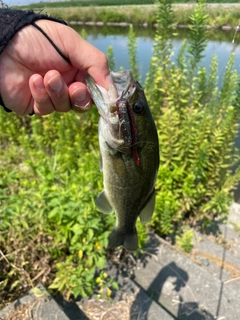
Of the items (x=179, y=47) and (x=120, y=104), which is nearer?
(x=120, y=104)

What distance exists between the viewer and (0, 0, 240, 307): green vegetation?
8.16 feet

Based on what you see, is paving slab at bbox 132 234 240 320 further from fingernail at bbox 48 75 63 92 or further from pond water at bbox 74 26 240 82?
pond water at bbox 74 26 240 82

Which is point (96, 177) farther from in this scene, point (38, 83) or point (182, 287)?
point (38, 83)

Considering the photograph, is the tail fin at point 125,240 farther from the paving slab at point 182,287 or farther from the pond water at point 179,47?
the pond water at point 179,47

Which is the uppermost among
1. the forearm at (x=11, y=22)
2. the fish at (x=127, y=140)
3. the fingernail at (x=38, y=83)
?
the forearm at (x=11, y=22)

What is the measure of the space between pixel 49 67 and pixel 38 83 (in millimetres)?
205

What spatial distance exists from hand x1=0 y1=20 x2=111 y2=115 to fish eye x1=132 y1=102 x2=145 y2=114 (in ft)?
0.64

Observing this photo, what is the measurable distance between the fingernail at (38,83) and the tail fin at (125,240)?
3.35ft

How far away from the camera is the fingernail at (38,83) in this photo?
157 cm

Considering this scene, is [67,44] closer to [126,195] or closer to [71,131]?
[126,195]

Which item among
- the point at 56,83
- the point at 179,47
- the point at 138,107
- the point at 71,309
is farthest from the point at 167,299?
the point at 179,47

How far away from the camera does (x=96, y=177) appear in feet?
9.91

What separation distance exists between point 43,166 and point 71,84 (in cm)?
135

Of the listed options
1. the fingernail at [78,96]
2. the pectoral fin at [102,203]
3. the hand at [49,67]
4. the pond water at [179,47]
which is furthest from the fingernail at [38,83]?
the pond water at [179,47]
